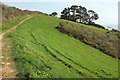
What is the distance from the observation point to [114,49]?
50.9 m

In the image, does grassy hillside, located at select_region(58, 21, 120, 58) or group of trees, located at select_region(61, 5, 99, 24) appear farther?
group of trees, located at select_region(61, 5, 99, 24)

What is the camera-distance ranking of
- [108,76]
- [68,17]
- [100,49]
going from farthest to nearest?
1. [68,17]
2. [100,49]
3. [108,76]

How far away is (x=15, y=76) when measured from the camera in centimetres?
1698

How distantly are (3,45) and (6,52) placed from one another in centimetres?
314

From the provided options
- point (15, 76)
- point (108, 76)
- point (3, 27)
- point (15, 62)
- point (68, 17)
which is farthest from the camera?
point (68, 17)

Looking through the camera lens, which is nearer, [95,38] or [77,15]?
[95,38]

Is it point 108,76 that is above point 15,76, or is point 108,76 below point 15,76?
below

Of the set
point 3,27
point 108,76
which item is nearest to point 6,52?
point 108,76

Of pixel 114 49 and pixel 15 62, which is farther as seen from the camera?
pixel 114 49

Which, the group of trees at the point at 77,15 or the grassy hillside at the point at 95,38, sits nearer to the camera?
the grassy hillside at the point at 95,38

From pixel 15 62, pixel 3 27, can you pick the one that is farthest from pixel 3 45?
pixel 3 27

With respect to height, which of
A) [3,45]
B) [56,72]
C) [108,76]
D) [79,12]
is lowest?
[108,76]

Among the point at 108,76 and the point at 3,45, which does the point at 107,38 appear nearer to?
the point at 108,76

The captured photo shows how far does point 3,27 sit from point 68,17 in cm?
5499
